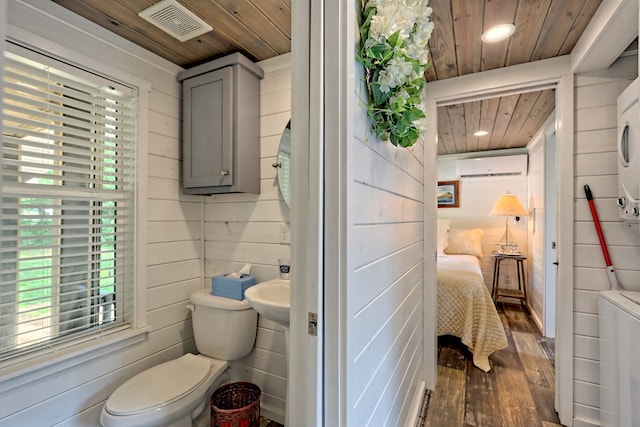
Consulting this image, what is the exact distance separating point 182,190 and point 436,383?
230 centimetres

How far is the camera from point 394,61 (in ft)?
3.20

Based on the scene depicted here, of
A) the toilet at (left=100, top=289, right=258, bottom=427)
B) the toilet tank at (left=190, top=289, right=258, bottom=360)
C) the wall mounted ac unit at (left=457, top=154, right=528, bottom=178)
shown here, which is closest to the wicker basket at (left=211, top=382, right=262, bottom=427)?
the toilet at (left=100, top=289, right=258, bottom=427)

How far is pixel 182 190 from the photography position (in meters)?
2.08

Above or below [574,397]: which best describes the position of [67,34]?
above

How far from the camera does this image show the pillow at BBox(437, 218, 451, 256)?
14.7 feet

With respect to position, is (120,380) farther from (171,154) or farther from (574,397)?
(574,397)

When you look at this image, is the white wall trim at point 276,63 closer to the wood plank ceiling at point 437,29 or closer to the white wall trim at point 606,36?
the wood plank ceiling at point 437,29

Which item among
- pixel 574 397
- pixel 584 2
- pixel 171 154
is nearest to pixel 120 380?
pixel 171 154

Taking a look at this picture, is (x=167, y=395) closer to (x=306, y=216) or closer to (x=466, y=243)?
(x=306, y=216)

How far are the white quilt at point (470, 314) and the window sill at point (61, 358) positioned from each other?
95.3 inches

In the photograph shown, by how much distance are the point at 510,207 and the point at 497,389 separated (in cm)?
244

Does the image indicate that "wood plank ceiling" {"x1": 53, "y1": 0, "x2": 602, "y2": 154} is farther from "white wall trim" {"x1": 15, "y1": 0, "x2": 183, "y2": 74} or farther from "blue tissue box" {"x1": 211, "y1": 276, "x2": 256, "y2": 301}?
"blue tissue box" {"x1": 211, "y1": 276, "x2": 256, "y2": 301}

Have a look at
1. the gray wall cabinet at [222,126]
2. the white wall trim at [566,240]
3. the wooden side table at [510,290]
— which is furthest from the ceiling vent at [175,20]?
the wooden side table at [510,290]

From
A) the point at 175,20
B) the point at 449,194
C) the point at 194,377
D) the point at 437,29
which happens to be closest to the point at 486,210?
the point at 449,194
